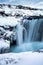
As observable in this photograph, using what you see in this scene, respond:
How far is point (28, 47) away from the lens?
6820mm

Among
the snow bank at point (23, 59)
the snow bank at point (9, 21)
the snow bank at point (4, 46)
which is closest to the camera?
the snow bank at point (23, 59)

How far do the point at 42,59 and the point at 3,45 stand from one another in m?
2.28

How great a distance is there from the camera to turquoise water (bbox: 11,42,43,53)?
6602mm

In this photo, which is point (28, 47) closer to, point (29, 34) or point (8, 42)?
point (8, 42)

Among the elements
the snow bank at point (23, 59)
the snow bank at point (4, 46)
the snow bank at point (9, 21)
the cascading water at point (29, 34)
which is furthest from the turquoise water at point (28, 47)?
the snow bank at point (23, 59)

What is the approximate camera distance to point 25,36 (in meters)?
7.73

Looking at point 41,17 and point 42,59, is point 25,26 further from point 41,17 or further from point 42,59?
point 42,59

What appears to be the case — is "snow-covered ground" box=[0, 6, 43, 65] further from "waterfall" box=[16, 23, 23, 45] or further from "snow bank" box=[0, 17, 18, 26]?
"waterfall" box=[16, 23, 23, 45]

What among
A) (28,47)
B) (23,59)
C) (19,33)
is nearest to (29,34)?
(19,33)

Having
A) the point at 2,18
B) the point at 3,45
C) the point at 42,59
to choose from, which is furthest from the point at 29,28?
the point at 42,59

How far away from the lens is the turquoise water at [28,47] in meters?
6.60

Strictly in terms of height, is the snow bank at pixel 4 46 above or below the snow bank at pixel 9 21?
below

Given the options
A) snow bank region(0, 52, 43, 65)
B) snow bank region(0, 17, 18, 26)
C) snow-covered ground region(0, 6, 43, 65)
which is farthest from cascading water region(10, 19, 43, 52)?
snow bank region(0, 52, 43, 65)

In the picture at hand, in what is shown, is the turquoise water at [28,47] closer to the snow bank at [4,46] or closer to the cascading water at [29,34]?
the cascading water at [29,34]
